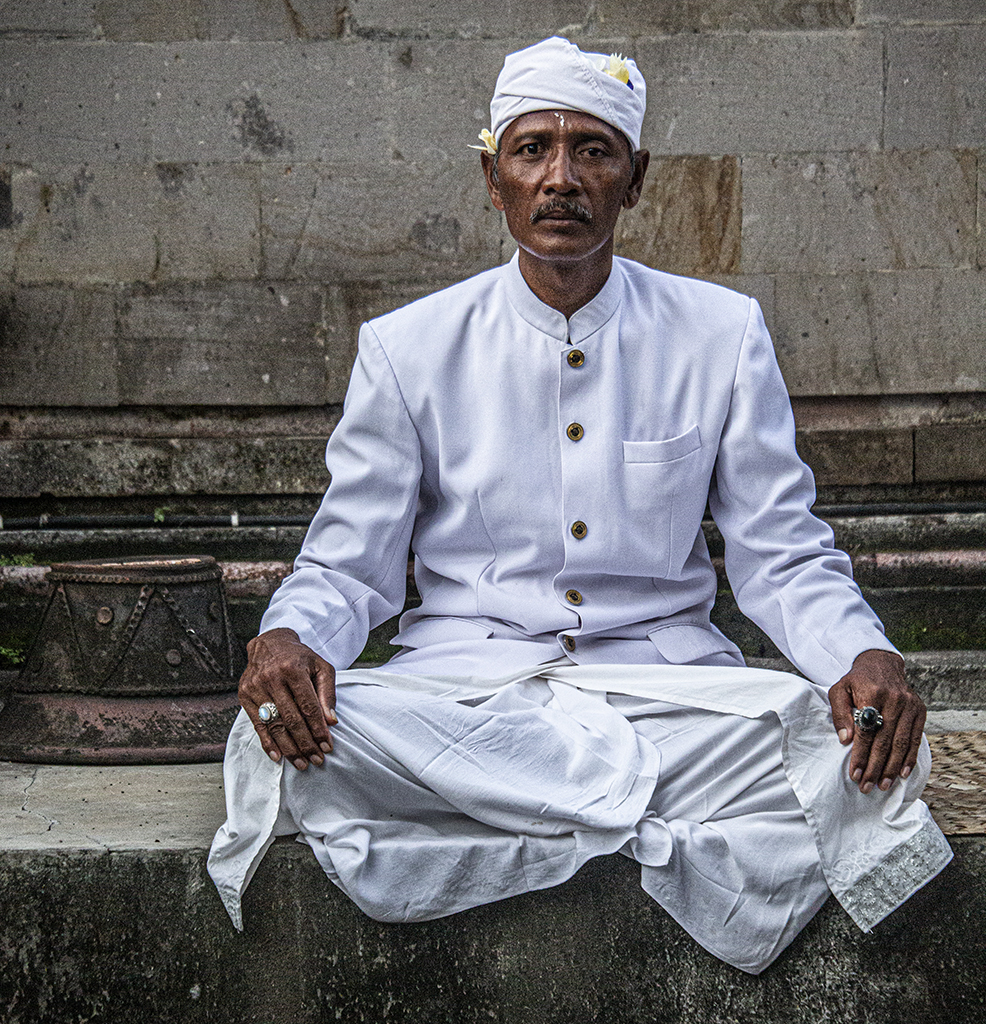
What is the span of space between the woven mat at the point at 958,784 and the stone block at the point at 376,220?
104 inches

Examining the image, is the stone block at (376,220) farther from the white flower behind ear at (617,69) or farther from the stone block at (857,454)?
the white flower behind ear at (617,69)

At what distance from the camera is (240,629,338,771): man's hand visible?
2268 mm

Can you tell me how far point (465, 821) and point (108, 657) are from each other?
173cm

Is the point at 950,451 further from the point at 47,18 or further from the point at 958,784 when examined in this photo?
the point at 47,18

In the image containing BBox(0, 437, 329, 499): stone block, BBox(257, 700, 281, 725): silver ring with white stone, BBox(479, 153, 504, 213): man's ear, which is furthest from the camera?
BBox(0, 437, 329, 499): stone block

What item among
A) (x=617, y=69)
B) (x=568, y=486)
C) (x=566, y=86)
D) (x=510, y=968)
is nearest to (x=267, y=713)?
(x=510, y=968)

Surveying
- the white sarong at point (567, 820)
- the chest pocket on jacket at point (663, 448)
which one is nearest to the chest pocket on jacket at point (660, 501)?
the chest pocket on jacket at point (663, 448)

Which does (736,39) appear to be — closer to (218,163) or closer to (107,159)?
(218,163)

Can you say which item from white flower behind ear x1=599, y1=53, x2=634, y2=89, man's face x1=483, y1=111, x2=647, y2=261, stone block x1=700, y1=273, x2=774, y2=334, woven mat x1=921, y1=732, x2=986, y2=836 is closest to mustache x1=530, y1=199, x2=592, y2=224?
man's face x1=483, y1=111, x2=647, y2=261

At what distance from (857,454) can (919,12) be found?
1.75m

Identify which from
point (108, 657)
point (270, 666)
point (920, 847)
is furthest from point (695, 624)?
point (108, 657)

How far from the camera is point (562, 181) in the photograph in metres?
2.69

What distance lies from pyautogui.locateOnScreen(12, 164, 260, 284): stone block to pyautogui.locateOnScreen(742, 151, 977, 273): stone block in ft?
6.64

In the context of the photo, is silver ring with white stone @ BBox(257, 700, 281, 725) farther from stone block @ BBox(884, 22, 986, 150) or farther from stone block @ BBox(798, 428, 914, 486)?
stone block @ BBox(884, 22, 986, 150)
